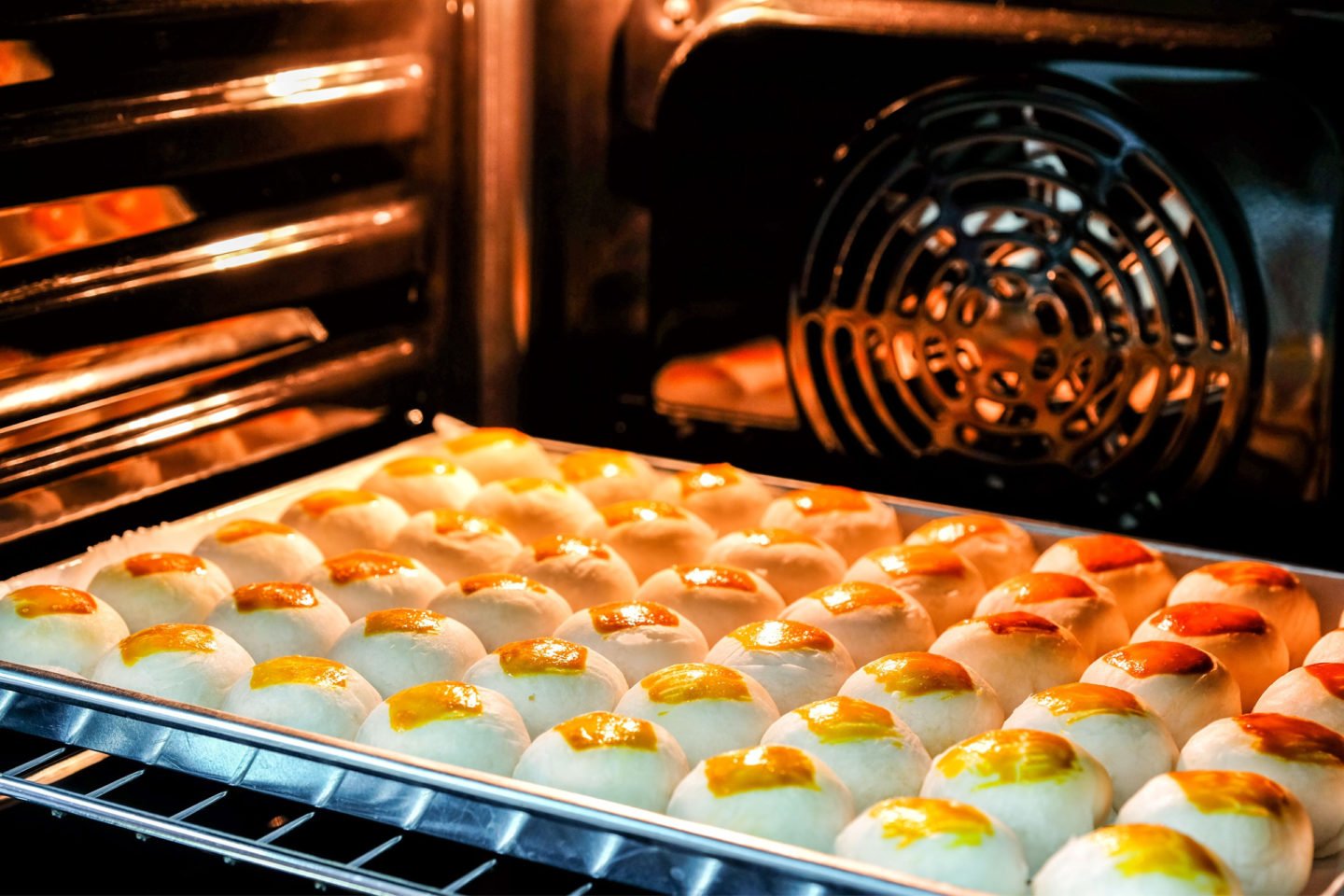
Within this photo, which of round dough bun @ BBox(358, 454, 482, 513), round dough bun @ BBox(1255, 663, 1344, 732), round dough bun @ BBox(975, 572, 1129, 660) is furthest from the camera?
round dough bun @ BBox(358, 454, 482, 513)

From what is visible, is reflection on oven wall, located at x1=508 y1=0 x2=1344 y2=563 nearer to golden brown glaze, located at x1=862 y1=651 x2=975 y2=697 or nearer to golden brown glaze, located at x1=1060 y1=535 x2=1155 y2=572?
golden brown glaze, located at x1=1060 y1=535 x2=1155 y2=572

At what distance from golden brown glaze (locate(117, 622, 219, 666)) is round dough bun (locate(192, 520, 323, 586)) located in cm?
21

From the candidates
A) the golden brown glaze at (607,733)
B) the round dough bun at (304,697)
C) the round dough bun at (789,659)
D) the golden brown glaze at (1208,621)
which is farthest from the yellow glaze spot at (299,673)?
the golden brown glaze at (1208,621)

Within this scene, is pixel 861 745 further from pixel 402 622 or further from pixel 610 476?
pixel 610 476

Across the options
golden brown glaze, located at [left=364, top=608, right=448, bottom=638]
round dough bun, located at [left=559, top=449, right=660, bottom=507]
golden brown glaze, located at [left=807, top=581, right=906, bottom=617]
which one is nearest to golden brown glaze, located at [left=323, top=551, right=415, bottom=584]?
golden brown glaze, located at [left=364, top=608, right=448, bottom=638]

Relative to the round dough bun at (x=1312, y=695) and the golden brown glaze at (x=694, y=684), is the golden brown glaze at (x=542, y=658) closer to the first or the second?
the golden brown glaze at (x=694, y=684)

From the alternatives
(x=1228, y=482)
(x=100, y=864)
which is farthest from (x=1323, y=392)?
(x=100, y=864)

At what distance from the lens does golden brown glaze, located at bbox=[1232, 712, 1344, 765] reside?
1.21 m

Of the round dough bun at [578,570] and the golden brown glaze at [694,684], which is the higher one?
the golden brown glaze at [694,684]

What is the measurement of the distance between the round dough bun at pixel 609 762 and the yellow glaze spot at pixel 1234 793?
0.38 m

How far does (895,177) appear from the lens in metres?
1.73

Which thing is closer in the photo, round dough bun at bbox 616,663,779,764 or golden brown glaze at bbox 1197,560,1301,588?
round dough bun at bbox 616,663,779,764

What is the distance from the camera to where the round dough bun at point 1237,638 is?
56.8 inches

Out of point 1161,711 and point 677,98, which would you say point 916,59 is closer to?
point 677,98
